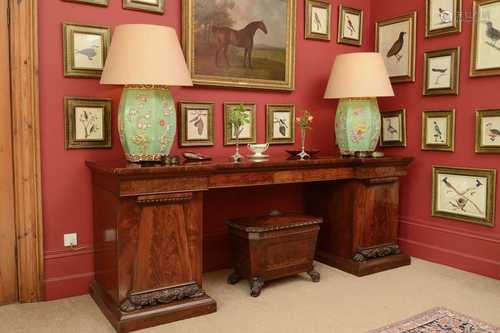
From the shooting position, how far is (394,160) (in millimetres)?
3645

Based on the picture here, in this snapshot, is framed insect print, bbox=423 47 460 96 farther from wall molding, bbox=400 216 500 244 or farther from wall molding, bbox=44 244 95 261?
wall molding, bbox=44 244 95 261

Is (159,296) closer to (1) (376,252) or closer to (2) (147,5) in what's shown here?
(1) (376,252)

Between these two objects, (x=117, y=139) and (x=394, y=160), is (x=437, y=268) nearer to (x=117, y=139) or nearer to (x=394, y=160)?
(x=394, y=160)

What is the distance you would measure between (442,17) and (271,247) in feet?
7.80

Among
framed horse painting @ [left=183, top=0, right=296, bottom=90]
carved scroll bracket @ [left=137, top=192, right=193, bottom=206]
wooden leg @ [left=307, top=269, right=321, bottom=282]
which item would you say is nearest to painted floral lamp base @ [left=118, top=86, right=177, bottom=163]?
carved scroll bracket @ [left=137, top=192, right=193, bottom=206]

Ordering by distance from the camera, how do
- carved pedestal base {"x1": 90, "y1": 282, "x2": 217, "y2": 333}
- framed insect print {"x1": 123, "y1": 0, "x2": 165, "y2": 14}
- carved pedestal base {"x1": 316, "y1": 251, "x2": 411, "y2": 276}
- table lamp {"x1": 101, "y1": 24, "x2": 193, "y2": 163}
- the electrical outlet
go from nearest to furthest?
1. carved pedestal base {"x1": 90, "y1": 282, "x2": 217, "y2": 333}
2. table lamp {"x1": 101, "y1": 24, "x2": 193, "y2": 163}
3. the electrical outlet
4. framed insect print {"x1": 123, "y1": 0, "x2": 165, "y2": 14}
5. carved pedestal base {"x1": 316, "y1": 251, "x2": 411, "y2": 276}

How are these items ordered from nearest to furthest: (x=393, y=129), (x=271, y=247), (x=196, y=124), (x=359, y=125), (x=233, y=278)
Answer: (x=271, y=247)
(x=233, y=278)
(x=196, y=124)
(x=359, y=125)
(x=393, y=129)

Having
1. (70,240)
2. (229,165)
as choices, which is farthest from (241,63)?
(70,240)

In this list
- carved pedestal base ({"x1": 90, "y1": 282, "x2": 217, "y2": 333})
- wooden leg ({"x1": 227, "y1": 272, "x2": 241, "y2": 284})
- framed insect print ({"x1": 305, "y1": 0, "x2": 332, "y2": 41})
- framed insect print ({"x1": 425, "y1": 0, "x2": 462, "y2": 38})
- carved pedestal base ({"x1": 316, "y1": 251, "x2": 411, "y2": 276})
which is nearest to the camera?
carved pedestal base ({"x1": 90, "y1": 282, "x2": 217, "y2": 333})

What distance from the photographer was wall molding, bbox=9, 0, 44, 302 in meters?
2.79

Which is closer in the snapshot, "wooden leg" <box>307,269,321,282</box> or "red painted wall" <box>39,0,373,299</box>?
Result: "red painted wall" <box>39,0,373,299</box>

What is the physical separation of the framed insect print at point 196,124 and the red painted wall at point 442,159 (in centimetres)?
178

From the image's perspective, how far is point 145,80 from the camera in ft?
8.55

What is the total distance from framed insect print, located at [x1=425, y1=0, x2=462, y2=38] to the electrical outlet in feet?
10.6
